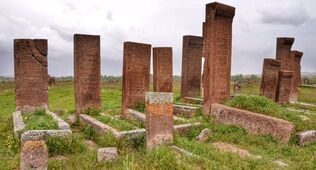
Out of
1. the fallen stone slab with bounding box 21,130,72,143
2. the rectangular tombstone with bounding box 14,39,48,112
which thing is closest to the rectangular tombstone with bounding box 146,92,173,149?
the fallen stone slab with bounding box 21,130,72,143

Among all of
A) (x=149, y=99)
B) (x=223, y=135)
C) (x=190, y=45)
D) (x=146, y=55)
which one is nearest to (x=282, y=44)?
(x=190, y=45)

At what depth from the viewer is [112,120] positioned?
10984 mm

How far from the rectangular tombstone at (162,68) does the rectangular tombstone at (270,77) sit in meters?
4.07

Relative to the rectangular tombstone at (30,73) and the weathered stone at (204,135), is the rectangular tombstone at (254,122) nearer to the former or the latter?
the weathered stone at (204,135)

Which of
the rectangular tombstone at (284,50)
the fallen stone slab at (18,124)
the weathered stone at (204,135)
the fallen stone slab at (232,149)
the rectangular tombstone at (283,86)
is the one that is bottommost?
the fallen stone slab at (232,149)

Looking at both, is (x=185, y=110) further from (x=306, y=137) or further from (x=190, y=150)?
(x=190, y=150)

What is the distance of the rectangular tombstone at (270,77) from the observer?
49.7 feet

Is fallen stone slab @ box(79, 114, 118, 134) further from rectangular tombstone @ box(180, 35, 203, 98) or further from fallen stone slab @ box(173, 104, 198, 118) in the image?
rectangular tombstone @ box(180, 35, 203, 98)

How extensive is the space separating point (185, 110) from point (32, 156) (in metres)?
8.38

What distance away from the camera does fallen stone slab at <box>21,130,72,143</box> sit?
8.34m

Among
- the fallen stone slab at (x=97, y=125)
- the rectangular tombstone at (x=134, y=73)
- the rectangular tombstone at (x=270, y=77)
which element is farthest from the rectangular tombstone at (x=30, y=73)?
the rectangular tombstone at (x=270, y=77)

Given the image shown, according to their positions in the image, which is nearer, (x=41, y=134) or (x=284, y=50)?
(x=41, y=134)

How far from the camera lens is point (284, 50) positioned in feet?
61.2

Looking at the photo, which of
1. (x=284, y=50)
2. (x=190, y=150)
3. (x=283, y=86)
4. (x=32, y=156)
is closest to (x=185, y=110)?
(x=283, y=86)
